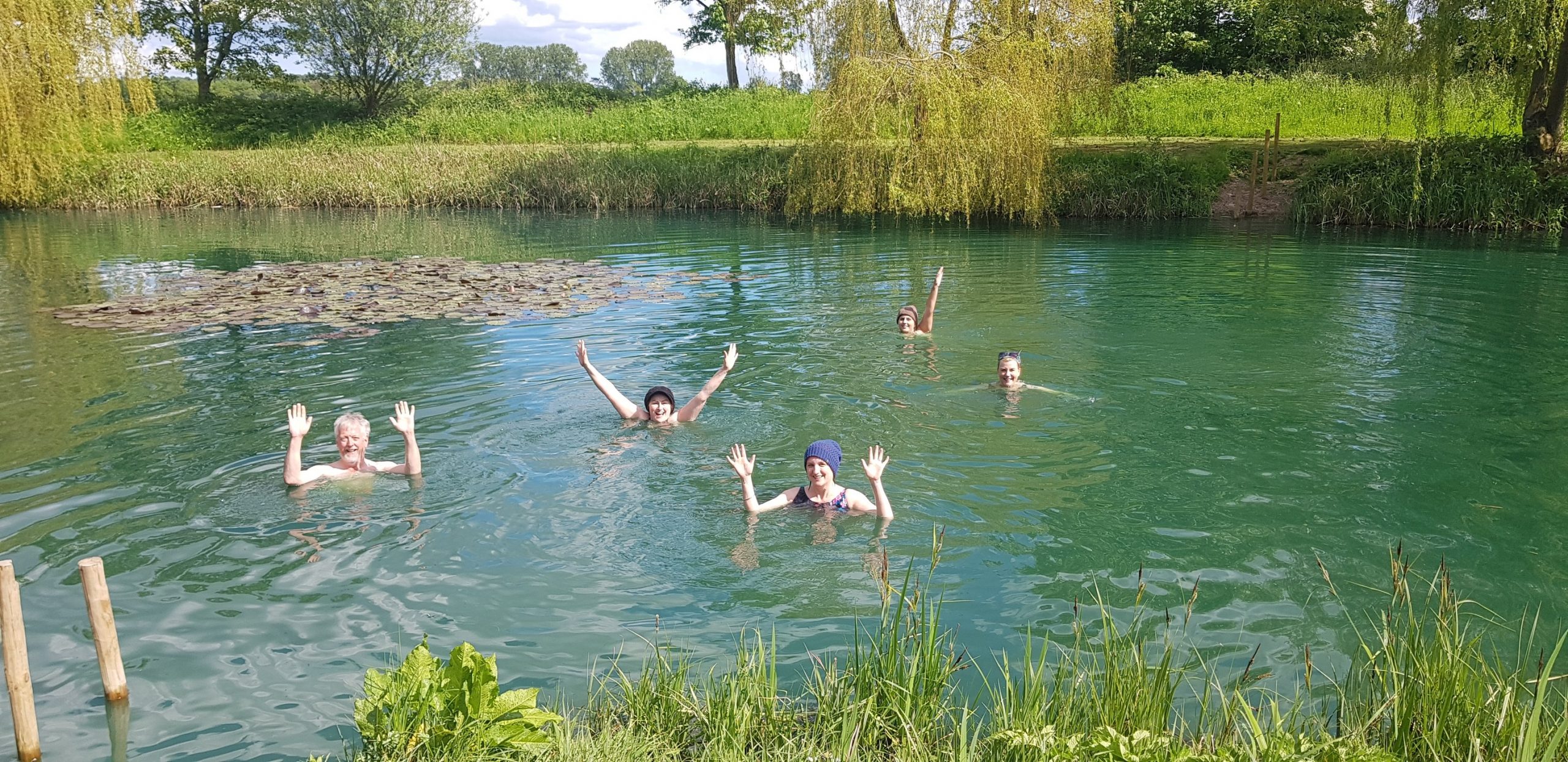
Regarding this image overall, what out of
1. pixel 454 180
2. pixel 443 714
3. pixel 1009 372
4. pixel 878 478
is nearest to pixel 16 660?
pixel 443 714

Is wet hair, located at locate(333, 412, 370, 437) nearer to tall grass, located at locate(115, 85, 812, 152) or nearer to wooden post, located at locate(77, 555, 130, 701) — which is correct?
wooden post, located at locate(77, 555, 130, 701)

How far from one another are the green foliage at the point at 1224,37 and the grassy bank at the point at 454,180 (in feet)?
54.4

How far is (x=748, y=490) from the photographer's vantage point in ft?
25.9

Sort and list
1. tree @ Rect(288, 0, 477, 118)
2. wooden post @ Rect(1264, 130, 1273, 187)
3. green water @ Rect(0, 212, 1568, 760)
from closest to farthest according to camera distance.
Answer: green water @ Rect(0, 212, 1568, 760) → wooden post @ Rect(1264, 130, 1273, 187) → tree @ Rect(288, 0, 477, 118)

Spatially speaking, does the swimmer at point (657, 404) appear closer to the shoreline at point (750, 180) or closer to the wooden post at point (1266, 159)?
the shoreline at point (750, 180)

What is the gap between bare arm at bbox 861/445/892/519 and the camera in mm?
7238

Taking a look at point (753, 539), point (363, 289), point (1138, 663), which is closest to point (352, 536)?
point (753, 539)

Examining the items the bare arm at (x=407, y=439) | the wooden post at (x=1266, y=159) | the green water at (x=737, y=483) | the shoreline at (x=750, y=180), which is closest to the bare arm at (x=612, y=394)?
the green water at (x=737, y=483)

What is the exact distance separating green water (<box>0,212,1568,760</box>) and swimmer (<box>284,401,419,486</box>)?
10.3 inches

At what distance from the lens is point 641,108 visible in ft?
162

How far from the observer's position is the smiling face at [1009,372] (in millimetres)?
11203

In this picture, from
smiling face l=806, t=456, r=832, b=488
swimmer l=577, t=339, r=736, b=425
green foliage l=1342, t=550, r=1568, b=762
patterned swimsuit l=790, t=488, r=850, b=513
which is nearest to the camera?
green foliage l=1342, t=550, r=1568, b=762

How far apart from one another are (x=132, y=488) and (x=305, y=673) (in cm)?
390

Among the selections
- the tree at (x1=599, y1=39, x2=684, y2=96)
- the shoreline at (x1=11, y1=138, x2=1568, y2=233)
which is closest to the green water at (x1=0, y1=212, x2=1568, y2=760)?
the shoreline at (x1=11, y1=138, x2=1568, y2=233)
